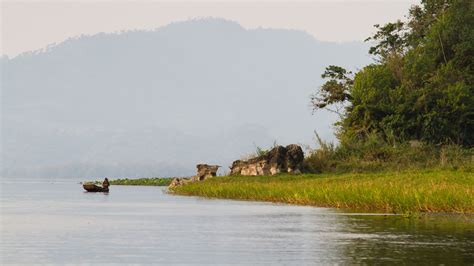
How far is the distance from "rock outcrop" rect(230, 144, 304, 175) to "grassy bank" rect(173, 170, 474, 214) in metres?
1.90

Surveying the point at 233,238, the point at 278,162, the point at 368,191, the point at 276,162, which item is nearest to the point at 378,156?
the point at 278,162

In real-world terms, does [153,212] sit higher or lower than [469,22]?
lower

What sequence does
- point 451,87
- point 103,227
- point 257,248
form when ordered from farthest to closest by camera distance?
point 451,87, point 103,227, point 257,248

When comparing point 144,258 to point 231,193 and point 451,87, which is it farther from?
point 451,87

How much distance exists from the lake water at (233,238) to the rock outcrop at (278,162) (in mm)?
27734

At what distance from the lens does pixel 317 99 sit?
89.8m

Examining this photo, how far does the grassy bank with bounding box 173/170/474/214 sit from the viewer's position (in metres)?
40.1

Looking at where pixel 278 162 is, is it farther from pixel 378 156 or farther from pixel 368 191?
pixel 368 191

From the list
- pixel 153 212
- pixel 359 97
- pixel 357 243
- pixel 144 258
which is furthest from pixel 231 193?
pixel 144 258

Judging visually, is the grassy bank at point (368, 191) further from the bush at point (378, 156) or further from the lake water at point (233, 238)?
the bush at point (378, 156)

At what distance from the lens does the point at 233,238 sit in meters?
29.7

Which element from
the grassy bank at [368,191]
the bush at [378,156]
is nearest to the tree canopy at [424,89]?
the bush at [378,156]

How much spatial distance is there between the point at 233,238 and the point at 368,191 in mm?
15786

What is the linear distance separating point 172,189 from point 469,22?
87.8ft
